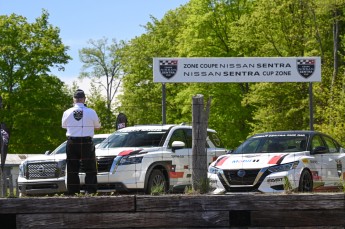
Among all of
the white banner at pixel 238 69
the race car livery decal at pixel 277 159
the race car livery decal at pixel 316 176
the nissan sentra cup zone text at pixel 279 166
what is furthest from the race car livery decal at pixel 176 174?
the white banner at pixel 238 69

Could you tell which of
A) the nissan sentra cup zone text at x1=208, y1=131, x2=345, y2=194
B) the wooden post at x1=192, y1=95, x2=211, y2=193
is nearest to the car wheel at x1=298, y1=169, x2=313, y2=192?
the nissan sentra cup zone text at x1=208, y1=131, x2=345, y2=194

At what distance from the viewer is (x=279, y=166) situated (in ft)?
53.3

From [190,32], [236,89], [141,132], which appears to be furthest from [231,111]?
[141,132]

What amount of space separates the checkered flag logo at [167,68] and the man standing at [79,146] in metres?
16.6

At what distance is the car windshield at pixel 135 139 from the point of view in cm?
1884

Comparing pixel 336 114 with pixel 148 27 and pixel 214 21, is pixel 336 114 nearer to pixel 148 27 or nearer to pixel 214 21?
pixel 214 21

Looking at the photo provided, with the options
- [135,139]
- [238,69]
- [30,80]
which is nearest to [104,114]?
[30,80]

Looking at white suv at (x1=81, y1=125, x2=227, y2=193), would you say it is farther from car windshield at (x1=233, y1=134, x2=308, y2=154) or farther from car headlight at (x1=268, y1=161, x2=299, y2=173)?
car headlight at (x1=268, y1=161, x2=299, y2=173)

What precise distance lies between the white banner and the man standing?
1635cm

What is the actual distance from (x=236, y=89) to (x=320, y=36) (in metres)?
6.21

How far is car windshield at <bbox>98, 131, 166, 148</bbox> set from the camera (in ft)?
61.8

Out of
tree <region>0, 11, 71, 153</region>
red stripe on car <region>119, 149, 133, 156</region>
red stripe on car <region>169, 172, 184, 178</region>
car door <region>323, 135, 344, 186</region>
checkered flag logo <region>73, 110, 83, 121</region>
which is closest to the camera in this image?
checkered flag logo <region>73, 110, 83, 121</region>

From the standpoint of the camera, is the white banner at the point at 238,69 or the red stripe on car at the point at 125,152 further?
the white banner at the point at 238,69

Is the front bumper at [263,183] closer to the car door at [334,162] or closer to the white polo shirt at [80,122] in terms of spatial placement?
the car door at [334,162]
